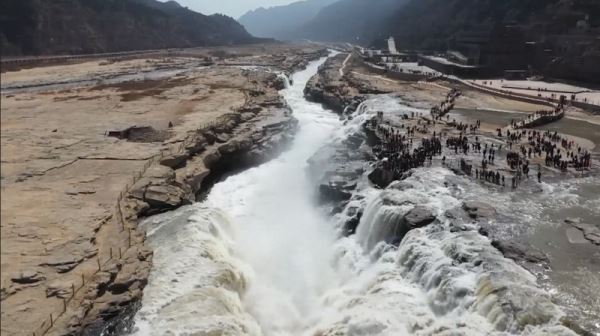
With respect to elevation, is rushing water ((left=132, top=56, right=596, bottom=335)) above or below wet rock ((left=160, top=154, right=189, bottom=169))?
below

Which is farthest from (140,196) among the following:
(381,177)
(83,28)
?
(83,28)

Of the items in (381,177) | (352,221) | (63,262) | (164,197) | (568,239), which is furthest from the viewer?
(381,177)

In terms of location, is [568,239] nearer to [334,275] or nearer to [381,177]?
[334,275]

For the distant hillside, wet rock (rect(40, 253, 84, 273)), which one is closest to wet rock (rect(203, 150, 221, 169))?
wet rock (rect(40, 253, 84, 273))

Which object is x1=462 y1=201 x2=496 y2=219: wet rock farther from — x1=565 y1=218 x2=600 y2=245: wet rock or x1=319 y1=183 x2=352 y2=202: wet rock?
x1=319 y1=183 x2=352 y2=202: wet rock

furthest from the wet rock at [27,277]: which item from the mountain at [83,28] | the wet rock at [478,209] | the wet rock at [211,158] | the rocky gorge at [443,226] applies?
the mountain at [83,28]

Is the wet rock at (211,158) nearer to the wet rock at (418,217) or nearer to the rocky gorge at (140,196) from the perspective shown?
the rocky gorge at (140,196)

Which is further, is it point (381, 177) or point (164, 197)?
point (381, 177)
